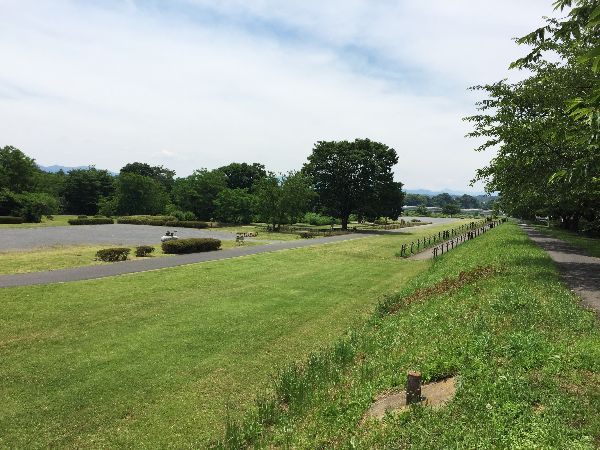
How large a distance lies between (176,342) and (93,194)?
325 feet

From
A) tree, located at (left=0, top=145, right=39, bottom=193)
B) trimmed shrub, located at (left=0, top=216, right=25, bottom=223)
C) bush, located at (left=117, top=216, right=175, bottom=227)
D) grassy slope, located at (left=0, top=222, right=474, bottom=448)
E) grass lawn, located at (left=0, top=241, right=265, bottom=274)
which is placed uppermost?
tree, located at (left=0, top=145, right=39, bottom=193)

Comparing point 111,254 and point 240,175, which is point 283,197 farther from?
point 240,175

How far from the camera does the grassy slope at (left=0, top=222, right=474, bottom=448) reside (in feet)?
26.1

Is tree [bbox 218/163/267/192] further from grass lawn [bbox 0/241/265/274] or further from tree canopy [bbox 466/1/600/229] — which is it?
tree canopy [bbox 466/1/600/229]

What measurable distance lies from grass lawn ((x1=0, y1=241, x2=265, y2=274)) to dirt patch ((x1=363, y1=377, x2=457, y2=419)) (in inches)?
870

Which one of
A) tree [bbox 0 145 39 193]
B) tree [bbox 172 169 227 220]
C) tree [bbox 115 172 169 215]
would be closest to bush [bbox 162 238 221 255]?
tree [bbox 172 169 227 220]

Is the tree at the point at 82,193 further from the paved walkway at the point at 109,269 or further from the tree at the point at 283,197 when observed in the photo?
the paved walkway at the point at 109,269

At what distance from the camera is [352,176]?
63.4m

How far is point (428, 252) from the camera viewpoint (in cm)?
3578

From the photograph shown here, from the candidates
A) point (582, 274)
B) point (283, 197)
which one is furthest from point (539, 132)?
point (283, 197)

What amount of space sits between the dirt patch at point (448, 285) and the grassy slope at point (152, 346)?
5.63 feet

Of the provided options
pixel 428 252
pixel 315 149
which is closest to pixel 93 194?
pixel 315 149

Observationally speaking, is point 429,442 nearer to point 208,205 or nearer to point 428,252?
point 428,252

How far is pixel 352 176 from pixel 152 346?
54.6 meters
